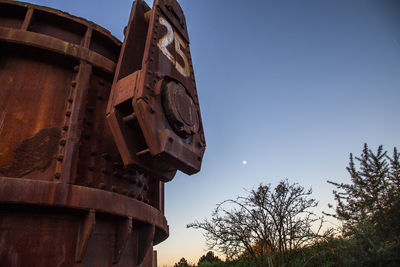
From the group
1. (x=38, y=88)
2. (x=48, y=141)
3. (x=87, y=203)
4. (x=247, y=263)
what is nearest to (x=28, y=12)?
(x=38, y=88)

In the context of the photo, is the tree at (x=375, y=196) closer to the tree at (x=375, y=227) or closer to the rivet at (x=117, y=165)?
the tree at (x=375, y=227)

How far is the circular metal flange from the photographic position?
452 centimetres

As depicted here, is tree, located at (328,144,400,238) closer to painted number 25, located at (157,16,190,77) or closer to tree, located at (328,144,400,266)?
tree, located at (328,144,400,266)

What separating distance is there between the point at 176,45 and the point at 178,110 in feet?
6.57

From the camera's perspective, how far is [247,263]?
55.2 ft

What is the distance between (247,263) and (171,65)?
15546mm

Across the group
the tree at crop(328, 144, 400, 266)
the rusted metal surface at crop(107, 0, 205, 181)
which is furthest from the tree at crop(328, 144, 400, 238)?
the rusted metal surface at crop(107, 0, 205, 181)

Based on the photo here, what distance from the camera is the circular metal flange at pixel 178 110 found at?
4516 millimetres

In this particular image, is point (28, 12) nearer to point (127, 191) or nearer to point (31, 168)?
point (31, 168)

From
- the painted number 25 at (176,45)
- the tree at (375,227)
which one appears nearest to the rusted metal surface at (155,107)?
the painted number 25 at (176,45)

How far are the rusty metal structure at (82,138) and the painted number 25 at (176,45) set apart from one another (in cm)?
4

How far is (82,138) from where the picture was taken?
14.3 feet

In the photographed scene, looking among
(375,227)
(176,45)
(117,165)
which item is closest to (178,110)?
(117,165)

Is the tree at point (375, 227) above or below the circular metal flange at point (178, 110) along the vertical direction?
below
